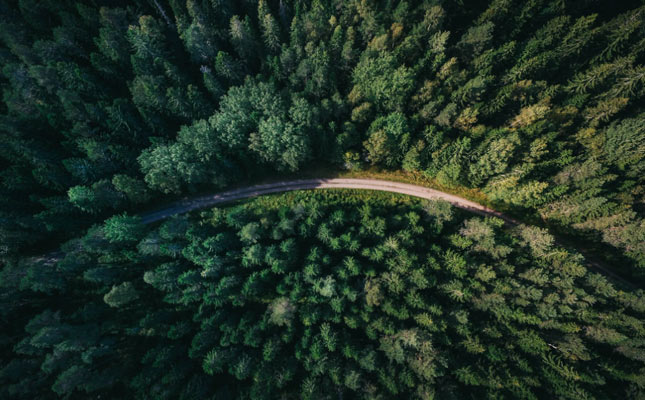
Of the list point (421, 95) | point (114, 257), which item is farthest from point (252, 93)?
point (114, 257)

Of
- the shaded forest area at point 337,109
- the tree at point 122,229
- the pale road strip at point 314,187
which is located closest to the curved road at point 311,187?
the pale road strip at point 314,187

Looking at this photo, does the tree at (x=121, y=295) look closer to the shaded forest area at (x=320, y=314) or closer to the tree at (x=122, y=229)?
the shaded forest area at (x=320, y=314)

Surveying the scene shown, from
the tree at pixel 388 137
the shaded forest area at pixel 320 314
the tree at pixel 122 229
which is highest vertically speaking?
the tree at pixel 388 137

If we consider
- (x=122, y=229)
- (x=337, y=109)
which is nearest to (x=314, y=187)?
(x=337, y=109)

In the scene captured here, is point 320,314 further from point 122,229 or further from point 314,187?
point 122,229

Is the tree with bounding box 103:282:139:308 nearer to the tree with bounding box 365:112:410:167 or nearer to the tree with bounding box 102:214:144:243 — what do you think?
the tree with bounding box 102:214:144:243

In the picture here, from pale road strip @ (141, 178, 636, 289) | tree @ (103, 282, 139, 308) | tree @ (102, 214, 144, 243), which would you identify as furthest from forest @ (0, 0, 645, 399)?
pale road strip @ (141, 178, 636, 289)
